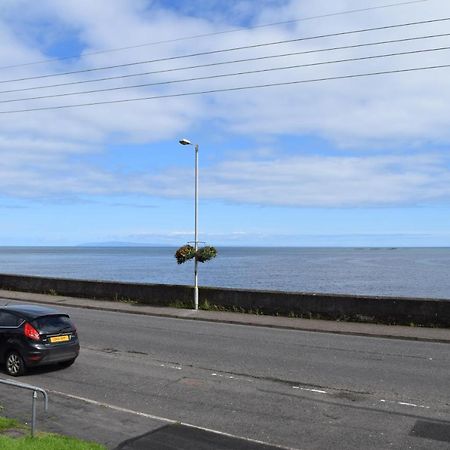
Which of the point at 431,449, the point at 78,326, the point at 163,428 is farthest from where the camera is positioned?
the point at 78,326

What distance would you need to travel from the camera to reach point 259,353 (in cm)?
1501

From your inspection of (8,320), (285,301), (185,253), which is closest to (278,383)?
(8,320)

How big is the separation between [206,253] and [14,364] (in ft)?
42.9

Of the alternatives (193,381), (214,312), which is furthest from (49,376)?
(214,312)

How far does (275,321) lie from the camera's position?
68.7 feet

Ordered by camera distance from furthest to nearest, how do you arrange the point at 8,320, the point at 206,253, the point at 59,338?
the point at 206,253, the point at 8,320, the point at 59,338

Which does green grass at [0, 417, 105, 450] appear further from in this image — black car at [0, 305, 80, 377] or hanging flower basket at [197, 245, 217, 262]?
hanging flower basket at [197, 245, 217, 262]

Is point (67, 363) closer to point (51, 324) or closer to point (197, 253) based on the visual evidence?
point (51, 324)

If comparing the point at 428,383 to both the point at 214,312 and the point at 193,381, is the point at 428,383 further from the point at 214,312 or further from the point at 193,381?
the point at 214,312

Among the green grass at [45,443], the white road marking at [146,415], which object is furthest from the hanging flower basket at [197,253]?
the green grass at [45,443]

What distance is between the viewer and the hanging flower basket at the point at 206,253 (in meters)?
25.1

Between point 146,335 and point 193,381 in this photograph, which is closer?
point 193,381

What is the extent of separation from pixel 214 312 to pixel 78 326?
602cm

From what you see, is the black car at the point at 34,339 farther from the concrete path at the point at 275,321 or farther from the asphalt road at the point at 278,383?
the concrete path at the point at 275,321
